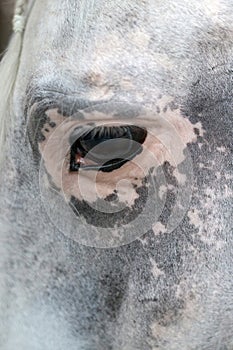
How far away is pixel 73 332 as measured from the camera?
41.7 inches

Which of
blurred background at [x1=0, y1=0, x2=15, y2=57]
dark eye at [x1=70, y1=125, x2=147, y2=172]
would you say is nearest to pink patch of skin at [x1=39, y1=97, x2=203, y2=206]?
dark eye at [x1=70, y1=125, x2=147, y2=172]

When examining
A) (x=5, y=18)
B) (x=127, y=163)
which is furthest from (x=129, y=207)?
(x=5, y=18)

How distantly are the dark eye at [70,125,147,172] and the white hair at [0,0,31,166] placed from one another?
0.12 meters

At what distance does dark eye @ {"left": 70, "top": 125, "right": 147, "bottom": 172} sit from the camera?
0.94m

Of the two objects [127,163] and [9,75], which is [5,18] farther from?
[127,163]

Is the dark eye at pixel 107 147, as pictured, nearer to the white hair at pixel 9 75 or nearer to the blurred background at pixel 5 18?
the white hair at pixel 9 75

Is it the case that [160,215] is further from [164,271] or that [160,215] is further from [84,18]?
[84,18]

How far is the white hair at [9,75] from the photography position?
104 cm

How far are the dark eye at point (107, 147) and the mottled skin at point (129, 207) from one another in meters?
0.03

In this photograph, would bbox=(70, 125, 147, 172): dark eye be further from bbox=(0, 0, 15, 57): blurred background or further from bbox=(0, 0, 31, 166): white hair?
bbox=(0, 0, 15, 57): blurred background

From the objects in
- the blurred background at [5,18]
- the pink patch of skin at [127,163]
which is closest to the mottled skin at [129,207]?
the pink patch of skin at [127,163]

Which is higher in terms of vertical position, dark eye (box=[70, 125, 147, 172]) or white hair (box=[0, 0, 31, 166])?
white hair (box=[0, 0, 31, 166])

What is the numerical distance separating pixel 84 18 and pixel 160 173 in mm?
224

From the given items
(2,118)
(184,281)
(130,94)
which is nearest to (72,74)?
(130,94)
